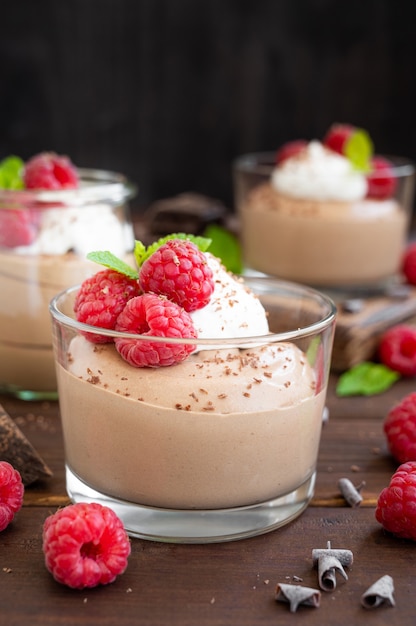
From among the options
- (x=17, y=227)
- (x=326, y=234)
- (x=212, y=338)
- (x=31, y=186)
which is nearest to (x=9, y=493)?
(x=212, y=338)

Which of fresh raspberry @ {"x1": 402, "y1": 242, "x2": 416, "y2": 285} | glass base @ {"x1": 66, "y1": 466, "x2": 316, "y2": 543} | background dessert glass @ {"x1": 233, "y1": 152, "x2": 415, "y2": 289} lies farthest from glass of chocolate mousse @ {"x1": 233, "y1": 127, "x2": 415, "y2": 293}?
glass base @ {"x1": 66, "y1": 466, "x2": 316, "y2": 543}

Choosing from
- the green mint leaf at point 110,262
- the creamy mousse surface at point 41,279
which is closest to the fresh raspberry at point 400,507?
the green mint leaf at point 110,262

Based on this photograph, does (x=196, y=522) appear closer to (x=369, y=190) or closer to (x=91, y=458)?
(x=91, y=458)

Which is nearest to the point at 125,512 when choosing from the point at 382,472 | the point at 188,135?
the point at 382,472

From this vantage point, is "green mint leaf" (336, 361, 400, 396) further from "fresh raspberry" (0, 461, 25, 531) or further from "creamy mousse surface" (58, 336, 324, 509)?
"fresh raspberry" (0, 461, 25, 531)

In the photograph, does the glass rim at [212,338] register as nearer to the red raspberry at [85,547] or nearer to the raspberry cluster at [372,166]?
the red raspberry at [85,547]

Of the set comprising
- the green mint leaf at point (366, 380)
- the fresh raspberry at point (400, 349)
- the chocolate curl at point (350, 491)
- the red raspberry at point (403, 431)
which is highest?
the red raspberry at point (403, 431)

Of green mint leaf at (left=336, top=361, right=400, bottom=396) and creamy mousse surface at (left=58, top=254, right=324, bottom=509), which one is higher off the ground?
creamy mousse surface at (left=58, top=254, right=324, bottom=509)
